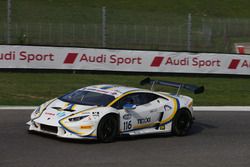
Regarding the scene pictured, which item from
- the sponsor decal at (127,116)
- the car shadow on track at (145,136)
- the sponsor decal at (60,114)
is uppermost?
the sponsor decal at (60,114)

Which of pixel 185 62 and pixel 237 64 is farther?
pixel 237 64

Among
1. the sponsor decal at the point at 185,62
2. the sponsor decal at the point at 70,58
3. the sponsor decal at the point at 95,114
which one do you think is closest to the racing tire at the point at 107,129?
the sponsor decal at the point at 95,114

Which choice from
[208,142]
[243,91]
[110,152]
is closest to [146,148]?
[110,152]

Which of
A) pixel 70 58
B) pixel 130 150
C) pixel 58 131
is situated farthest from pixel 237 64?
pixel 58 131

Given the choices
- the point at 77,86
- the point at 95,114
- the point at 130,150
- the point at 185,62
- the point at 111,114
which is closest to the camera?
the point at 130,150

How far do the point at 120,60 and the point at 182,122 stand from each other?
34.9 ft

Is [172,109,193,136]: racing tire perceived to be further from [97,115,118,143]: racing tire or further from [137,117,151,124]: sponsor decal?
[97,115,118,143]: racing tire

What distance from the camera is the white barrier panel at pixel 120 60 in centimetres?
2305

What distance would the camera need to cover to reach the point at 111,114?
40.8ft

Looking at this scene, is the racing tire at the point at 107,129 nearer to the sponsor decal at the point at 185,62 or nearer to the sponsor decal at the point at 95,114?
the sponsor decal at the point at 95,114

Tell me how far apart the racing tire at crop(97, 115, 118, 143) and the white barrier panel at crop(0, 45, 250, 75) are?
36.7 ft

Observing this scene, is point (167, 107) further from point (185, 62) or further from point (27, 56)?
point (185, 62)

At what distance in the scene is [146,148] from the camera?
12.2m

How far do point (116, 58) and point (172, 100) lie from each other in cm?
1042
